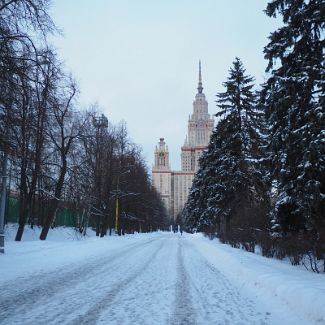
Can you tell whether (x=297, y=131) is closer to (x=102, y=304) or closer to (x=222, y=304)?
(x=222, y=304)

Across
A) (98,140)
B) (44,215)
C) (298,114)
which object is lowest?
(44,215)

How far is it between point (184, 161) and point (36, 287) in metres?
169

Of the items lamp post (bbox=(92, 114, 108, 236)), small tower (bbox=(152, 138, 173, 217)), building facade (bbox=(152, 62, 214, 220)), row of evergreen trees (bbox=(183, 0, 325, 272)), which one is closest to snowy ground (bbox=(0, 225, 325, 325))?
row of evergreen trees (bbox=(183, 0, 325, 272))

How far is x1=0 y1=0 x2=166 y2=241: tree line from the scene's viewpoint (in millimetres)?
11820

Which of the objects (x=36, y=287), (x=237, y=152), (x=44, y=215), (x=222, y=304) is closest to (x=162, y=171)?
Answer: (x=44, y=215)

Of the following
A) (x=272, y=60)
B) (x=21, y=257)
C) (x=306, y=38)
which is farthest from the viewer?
(x=21, y=257)

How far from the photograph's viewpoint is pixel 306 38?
591 inches

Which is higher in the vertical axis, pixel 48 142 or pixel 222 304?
pixel 48 142

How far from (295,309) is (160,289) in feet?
12.5

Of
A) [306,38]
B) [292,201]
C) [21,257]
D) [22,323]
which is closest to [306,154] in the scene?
[292,201]

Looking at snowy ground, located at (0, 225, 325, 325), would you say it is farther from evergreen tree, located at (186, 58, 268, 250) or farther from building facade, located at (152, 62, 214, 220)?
building facade, located at (152, 62, 214, 220)

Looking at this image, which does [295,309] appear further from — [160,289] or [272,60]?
[272,60]

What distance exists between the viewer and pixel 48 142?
28969 mm

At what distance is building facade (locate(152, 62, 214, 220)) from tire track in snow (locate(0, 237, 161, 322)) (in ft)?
460
